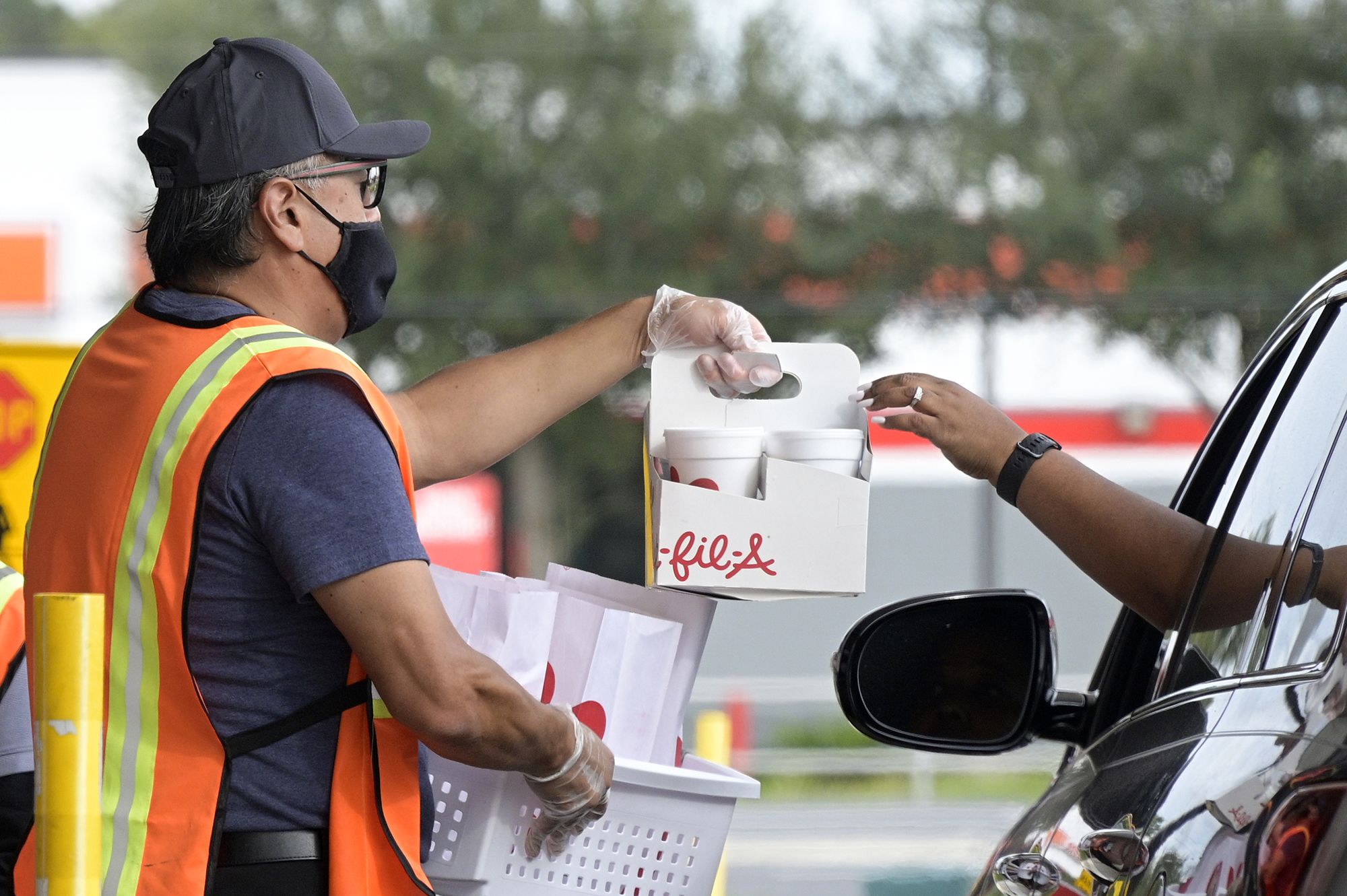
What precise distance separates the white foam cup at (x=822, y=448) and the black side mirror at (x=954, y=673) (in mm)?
228

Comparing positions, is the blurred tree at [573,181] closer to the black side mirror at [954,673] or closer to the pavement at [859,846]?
the pavement at [859,846]

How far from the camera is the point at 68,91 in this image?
16750 millimetres

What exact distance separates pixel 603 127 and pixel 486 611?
1526 cm

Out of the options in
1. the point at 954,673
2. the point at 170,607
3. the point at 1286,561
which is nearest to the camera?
the point at 1286,561

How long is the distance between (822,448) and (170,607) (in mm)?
955

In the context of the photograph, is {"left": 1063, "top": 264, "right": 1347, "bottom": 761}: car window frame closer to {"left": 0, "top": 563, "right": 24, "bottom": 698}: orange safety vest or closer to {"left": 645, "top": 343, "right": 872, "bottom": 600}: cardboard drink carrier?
{"left": 645, "top": 343, "right": 872, "bottom": 600}: cardboard drink carrier

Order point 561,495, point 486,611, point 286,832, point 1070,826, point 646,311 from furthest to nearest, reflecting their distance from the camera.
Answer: point 561,495 < point 646,311 < point 486,611 < point 286,832 < point 1070,826

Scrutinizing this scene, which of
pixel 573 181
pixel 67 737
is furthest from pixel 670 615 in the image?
pixel 573 181

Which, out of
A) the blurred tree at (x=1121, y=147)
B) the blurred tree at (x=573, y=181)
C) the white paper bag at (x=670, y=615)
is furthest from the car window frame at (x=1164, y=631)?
the blurred tree at (x=1121, y=147)

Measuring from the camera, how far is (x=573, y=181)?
1694 cm

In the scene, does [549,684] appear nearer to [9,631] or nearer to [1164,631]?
[1164,631]

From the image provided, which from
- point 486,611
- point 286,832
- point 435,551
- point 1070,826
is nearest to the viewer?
point 1070,826

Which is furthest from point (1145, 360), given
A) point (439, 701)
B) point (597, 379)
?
point (439, 701)

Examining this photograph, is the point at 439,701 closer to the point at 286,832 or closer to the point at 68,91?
the point at 286,832
